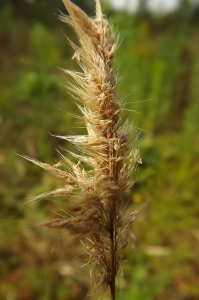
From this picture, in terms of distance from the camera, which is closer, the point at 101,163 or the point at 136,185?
the point at 101,163

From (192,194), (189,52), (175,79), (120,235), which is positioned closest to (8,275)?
(192,194)

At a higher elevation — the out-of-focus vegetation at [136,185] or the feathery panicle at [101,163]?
the feathery panicle at [101,163]

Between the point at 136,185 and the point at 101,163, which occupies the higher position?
the point at 101,163

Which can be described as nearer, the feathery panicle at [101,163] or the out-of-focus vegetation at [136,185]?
the feathery panicle at [101,163]

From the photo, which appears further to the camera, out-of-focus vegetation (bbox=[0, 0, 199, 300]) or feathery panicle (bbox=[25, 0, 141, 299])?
out-of-focus vegetation (bbox=[0, 0, 199, 300])

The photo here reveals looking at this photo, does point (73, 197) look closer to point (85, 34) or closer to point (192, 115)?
point (85, 34)
